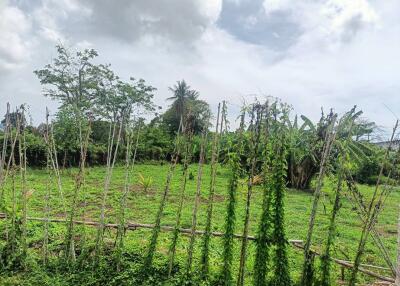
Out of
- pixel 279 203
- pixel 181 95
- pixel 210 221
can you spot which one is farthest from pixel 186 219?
pixel 181 95

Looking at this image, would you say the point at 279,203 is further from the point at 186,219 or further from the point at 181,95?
the point at 181,95

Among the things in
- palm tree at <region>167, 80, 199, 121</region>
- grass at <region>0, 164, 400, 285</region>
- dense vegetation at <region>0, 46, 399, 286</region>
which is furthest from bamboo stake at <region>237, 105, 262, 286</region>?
palm tree at <region>167, 80, 199, 121</region>

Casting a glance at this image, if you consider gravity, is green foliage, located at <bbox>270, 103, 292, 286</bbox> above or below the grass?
above

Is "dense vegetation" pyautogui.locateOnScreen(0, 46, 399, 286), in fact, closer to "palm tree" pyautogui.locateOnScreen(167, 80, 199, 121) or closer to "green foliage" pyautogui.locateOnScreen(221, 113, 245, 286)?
"green foliage" pyautogui.locateOnScreen(221, 113, 245, 286)

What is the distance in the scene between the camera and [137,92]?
2753 cm

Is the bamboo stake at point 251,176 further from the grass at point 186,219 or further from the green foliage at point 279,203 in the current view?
the grass at point 186,219

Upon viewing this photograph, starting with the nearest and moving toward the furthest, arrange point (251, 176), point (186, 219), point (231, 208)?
point (251, 176) → point (231, 208) → point (186, 219)

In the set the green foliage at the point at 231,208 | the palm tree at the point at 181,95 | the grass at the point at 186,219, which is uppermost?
the palm tree at the point at 181,95

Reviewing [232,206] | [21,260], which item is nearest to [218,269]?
[232,206]

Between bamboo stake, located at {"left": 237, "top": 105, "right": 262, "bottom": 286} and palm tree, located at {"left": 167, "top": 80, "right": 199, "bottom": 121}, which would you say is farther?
palm tree, located at {"left": 167, "top": 80, "right": 199, "bottom": 121}

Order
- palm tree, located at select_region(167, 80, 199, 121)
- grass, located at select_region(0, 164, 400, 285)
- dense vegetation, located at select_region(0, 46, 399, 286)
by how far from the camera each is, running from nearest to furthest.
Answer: dense vegetation, located at select_region(0, 46, 399, 286) < grass, located at select_region(0, 164, 400, 285) < palm tree, located at select_region(167, 80, 199, 121)

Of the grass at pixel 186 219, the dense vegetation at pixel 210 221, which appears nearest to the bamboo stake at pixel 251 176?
the dense vegetation at pixel 210 221

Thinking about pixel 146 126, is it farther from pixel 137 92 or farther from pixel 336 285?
pixel 336 285

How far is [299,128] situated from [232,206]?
1510 cm
